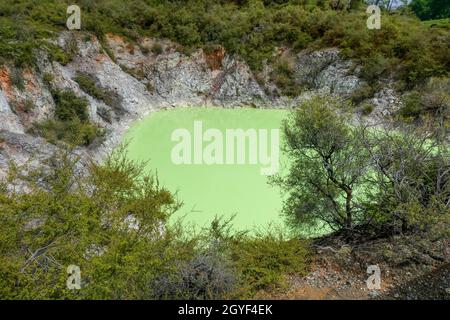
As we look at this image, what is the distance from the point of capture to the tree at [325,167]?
1173cm

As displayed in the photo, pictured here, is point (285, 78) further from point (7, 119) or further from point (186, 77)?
point (7, 119)

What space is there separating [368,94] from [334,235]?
18.3 meters

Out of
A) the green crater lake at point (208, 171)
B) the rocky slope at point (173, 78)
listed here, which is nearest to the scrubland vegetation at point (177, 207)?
the green crater lake at point (208, 171)

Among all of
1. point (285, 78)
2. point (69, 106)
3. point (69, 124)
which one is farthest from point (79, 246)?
point (285, 78)

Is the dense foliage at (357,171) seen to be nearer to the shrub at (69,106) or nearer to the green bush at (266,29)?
the shrub at (69,106)

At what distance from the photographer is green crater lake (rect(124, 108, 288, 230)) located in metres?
15.0

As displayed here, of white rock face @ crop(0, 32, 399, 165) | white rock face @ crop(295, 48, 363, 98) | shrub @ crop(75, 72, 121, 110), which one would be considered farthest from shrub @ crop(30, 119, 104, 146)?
white rock face @ crop(295, 48, 363, 98)

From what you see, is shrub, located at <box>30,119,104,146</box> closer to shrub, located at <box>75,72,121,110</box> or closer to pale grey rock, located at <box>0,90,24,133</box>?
pale grey rock, located at <box>0,90,24,133</box>

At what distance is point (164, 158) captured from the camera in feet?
63.2

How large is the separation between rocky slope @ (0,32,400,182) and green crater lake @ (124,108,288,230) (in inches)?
77.7

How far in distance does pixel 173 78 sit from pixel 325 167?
2054 cm

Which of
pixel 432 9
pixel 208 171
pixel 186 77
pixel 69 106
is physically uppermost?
pixel 432 9

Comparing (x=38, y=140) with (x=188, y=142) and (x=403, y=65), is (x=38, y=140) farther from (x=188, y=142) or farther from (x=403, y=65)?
(x=403, y=65)

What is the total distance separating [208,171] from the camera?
1831cm
